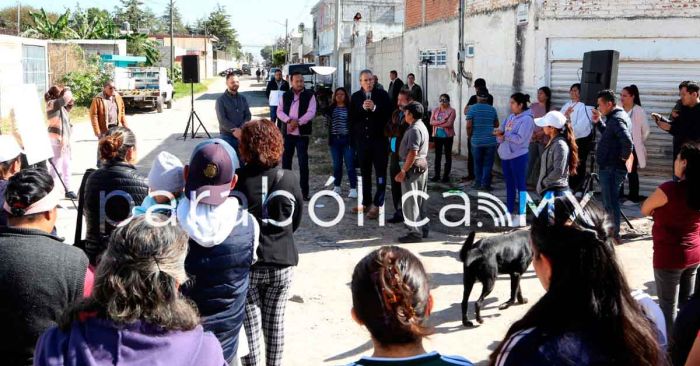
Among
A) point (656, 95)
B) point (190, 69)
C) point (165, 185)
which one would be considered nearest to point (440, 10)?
point (656, 95)

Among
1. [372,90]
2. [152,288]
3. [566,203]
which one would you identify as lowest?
[152,288]

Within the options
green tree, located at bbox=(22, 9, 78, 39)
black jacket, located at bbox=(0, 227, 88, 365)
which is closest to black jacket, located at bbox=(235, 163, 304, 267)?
black jacket, located at bbox=(0, 227, 88, 365)

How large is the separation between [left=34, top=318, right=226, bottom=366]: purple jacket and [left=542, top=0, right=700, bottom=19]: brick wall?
10.00 m

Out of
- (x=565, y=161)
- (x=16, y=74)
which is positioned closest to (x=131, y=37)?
(x=16, y=74)

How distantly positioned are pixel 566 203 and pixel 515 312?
3.68 metres

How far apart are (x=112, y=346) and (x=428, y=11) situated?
16588 mm

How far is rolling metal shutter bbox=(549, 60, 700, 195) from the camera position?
1021 centimetres

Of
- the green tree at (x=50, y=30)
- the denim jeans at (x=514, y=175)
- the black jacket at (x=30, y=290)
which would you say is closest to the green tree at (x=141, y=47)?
the green tree at (x=50, y=30)

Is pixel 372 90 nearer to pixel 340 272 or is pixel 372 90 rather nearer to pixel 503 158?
pixel 503 158

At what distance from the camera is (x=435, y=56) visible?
658 inches

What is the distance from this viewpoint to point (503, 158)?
338 inches

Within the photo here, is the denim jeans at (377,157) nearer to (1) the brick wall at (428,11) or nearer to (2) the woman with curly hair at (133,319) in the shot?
(2) the woman with curly hair at (133,319)

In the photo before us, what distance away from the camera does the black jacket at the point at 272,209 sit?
146 inches

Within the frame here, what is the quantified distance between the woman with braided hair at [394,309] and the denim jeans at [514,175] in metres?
6.78
